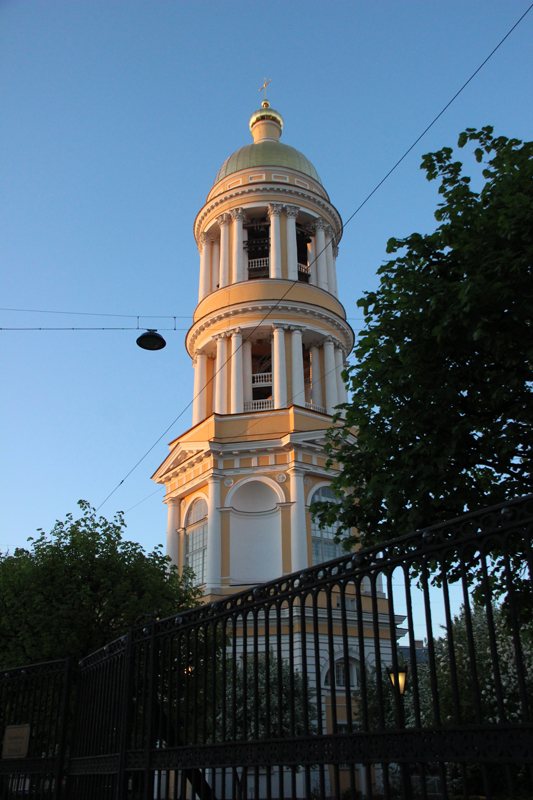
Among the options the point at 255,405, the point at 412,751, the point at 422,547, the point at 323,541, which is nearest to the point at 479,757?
the point at 412,751

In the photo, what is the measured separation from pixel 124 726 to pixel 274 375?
26.5 metres

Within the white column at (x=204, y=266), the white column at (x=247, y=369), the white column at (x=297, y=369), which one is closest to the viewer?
the white column at (x=297, y=369)

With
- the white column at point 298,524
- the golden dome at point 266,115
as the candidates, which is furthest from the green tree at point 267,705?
the golden dome at point 266,115

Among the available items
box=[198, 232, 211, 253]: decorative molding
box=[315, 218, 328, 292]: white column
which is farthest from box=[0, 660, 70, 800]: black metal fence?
box=[198, 232, 211, 253]: decorative molding

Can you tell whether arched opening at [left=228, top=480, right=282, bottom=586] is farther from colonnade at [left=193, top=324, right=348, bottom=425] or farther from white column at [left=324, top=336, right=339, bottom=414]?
white column at [left=324, top=336, right=339, bottom=414]

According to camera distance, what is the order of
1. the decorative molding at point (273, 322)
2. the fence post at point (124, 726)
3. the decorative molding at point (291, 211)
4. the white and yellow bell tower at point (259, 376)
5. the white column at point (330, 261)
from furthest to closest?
the white column at point (330, 261) → the decorative molding at point (291, 211) → the decorative molding at point (273, 322) → the white and yellow bell tower at point (259, 376) → the fence post at point (124, 726)

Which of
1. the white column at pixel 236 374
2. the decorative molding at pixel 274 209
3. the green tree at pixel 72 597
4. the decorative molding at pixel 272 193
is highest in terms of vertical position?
the decorative molding at pixel 272 193

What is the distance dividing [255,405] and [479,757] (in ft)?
98.7

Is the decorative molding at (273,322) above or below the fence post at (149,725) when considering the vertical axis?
above

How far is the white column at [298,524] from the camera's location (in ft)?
95.7

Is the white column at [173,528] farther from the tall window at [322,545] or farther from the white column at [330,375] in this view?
the white column at [330,375]

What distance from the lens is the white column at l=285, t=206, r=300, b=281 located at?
3603 cm

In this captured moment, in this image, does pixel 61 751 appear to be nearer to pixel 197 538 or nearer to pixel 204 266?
pixel 197 538

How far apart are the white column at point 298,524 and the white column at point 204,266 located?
12.0 m
